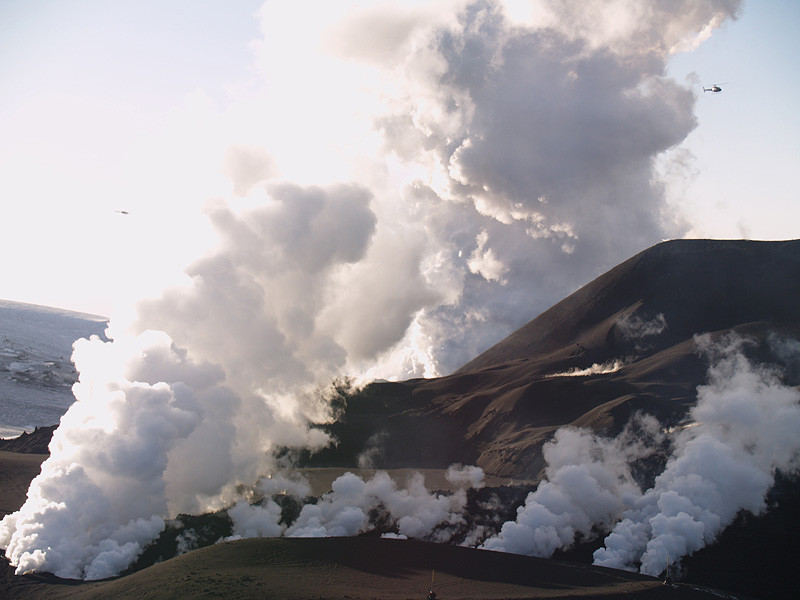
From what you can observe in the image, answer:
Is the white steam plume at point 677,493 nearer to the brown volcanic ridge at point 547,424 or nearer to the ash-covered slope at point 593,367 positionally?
the brown volcanic ridge at point 547,424

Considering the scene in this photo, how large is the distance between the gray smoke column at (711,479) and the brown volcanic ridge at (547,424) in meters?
1.77

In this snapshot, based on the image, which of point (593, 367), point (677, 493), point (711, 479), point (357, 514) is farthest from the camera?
point (593, 367)

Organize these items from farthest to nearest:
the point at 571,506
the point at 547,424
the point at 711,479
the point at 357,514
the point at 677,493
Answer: the point at 547,424
the point at 357,514
the point at 571,506
the point at 711,479
the point at 677,493

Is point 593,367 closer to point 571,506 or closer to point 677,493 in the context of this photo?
point 571,506

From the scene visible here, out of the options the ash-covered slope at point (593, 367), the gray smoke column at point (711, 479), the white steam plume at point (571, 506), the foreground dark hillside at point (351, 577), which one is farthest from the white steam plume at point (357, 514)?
the ash-covered slope at point (593, 367)

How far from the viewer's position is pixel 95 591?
47.5 metres

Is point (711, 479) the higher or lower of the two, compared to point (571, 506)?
higher

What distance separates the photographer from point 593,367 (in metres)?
146

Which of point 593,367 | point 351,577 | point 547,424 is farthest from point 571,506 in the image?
point 593,367

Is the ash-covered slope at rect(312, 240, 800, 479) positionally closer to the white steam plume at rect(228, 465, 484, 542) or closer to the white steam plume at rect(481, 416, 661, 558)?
the white steam plume at rect(481, 416, 661, 558)

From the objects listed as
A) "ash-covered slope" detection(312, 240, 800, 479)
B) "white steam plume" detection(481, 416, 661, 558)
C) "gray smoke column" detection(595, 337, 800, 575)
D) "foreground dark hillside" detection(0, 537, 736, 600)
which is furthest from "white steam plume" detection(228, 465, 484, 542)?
"ash-covered slope" detection(312, 240, 800, 479)

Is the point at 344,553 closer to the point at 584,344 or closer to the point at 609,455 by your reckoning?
the point at 609,455

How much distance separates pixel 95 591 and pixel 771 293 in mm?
148157

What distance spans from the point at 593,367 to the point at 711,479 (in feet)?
269
